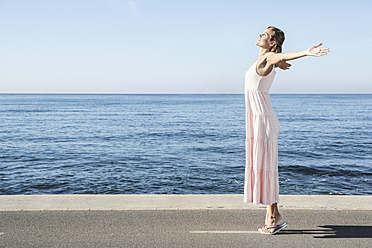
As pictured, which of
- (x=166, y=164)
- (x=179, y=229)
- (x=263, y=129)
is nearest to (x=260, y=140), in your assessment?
(x=263, y=129)

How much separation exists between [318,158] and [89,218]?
14035 mm

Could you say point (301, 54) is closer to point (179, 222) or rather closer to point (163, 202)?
point (179, 222)

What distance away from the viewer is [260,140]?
4.48 m

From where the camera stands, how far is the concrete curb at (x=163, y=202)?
561cm

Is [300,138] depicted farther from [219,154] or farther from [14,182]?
[14,182]

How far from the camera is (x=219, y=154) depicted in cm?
1842

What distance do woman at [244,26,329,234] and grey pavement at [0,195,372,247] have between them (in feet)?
1.43

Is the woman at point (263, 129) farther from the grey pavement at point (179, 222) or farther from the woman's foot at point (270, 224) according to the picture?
the grey pavement at point (179, 222)

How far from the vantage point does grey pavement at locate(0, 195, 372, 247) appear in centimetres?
435

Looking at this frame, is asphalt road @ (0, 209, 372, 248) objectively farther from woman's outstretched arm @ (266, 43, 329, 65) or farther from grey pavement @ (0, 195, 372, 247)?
woman's outstretched arm @ (266, 43, 329, 65)

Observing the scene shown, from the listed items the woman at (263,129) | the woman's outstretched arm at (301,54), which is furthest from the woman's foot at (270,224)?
the woman's outstretched arm at (301,54)

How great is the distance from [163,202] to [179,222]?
35.4 inches

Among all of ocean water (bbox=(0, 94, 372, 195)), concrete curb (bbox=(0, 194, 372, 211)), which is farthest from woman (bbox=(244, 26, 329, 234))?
ocean water (bbox=(0, 94, 372, 195))

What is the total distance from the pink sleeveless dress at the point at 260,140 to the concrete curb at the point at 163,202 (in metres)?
1.11
